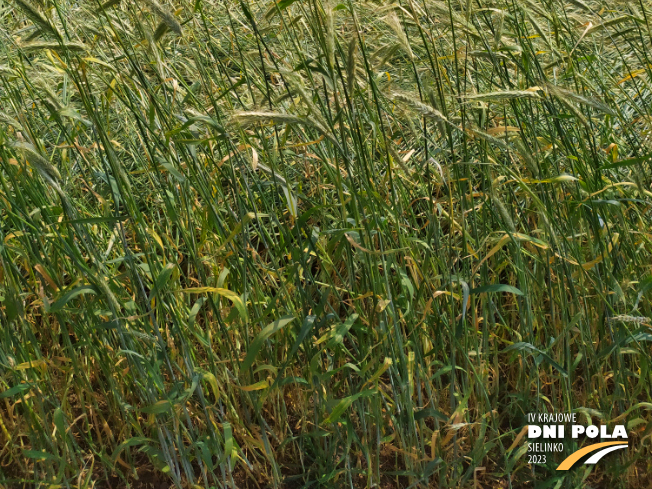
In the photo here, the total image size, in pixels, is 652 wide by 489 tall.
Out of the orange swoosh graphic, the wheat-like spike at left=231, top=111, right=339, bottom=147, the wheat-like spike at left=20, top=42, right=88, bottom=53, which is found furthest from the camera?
the orange swoosh graphic

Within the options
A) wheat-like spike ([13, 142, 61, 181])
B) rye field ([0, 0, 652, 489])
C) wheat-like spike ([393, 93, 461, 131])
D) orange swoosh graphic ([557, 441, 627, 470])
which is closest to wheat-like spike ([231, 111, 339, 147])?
rye field ([0, 0, 652, 489])

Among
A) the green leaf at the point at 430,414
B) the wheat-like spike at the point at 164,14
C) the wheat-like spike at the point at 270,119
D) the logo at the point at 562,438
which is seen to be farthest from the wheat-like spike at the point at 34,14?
the logo at the point at 562,438

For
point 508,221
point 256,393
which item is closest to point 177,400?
point 256,393

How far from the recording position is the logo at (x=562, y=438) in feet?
3.90

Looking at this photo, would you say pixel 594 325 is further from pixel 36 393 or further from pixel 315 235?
pixel 36 393

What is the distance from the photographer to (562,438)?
47.6 inches

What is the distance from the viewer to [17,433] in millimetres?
1353

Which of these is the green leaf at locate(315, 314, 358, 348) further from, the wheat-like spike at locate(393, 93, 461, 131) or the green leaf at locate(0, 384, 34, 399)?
the green leaf at locate(0, 384, 34, 399)

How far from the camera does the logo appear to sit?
119 cm

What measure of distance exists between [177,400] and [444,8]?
0.80 metres

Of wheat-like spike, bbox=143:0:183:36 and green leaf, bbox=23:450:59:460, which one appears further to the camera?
green leaf, bbox=23:450:59:460

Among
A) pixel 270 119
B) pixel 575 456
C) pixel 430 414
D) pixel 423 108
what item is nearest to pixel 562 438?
pixel 575 456

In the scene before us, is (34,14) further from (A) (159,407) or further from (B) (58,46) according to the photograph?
(A) (159,407)

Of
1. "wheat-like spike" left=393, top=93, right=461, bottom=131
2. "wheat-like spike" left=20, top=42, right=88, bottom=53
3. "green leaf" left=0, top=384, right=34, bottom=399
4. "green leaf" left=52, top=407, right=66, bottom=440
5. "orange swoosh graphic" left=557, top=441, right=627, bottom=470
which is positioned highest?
"wheat-like spike" left=20, top=42, right=88, bottom=53
